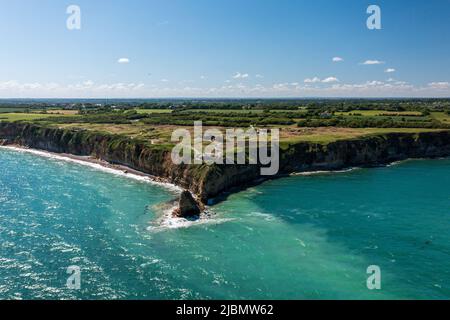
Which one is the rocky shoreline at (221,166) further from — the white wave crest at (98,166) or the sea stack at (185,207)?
the white wave crest at (98,166)

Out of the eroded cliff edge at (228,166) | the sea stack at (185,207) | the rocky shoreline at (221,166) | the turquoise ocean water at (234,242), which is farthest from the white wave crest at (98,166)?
the sea stack at (185,207)

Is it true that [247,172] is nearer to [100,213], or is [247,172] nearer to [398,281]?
[100,213]

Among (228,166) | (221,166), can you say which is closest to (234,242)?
(221,166)

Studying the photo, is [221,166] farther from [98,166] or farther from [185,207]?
[98,166]

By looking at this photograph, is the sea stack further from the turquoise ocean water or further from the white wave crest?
the white wave crest

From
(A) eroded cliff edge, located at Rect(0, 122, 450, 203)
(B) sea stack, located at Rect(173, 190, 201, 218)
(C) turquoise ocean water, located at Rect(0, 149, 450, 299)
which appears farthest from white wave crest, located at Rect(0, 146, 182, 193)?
(B) sea stack, located at Rect(173, 190, 201, 218)

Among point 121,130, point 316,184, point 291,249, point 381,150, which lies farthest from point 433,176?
point 121,130
